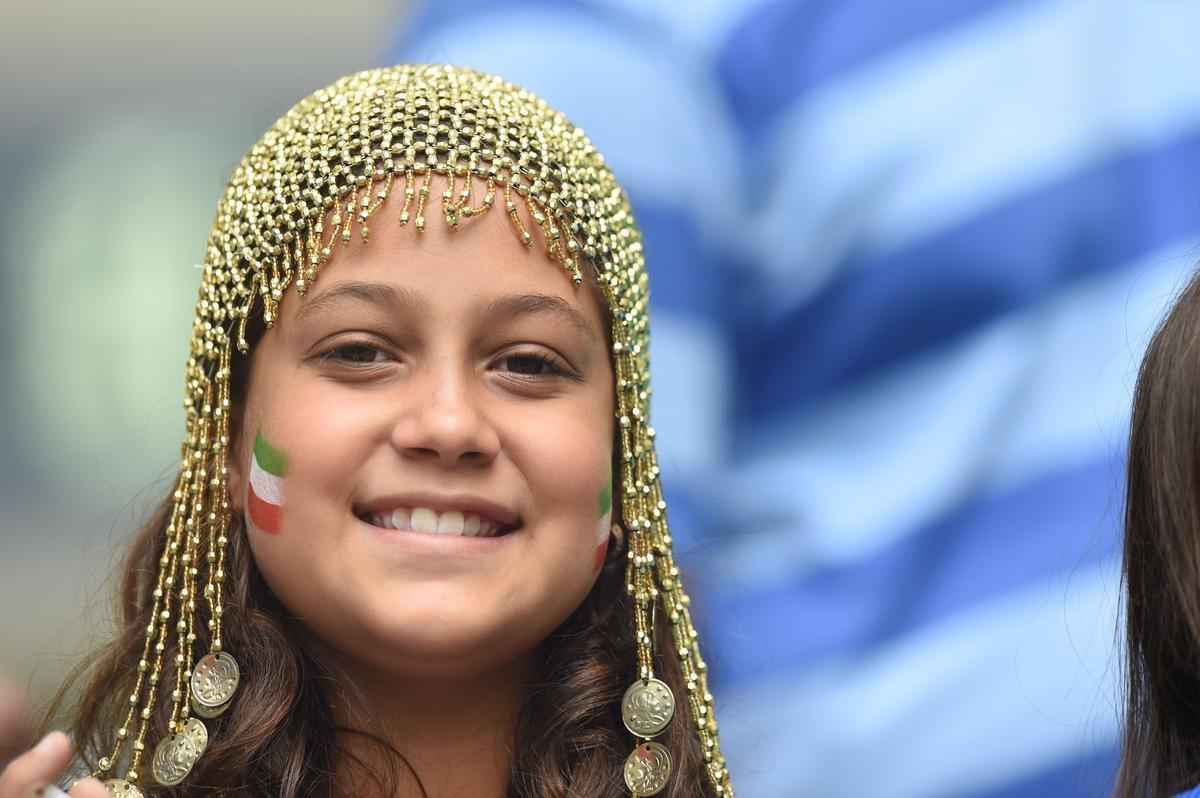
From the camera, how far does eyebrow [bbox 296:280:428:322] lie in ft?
6.07

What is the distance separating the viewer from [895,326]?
2707mm

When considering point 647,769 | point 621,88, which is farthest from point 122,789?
point 621,88

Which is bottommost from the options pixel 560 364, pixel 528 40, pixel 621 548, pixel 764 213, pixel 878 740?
pixel 878 740

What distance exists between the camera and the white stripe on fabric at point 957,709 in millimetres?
2479

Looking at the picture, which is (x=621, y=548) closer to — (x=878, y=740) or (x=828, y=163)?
(x=878, y=740)

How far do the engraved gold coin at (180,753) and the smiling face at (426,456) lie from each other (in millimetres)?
165

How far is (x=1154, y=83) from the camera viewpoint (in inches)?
105

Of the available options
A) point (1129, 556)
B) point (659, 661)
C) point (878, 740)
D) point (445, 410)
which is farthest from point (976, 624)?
point (445, 410)

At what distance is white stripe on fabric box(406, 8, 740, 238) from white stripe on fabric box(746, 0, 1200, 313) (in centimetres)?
12

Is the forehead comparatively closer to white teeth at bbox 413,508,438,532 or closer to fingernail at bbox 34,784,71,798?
white teeth at bbox 413,508,438,532

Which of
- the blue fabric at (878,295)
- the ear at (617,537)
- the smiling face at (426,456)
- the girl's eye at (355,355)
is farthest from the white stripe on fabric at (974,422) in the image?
the girl's eye at (355,355)

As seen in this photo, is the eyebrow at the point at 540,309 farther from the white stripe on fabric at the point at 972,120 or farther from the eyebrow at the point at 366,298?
the white stripe on fabric at the point at 972,120

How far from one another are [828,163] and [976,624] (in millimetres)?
757

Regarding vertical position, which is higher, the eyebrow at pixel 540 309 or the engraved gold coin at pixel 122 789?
the eyebrow at pixel 540 309
